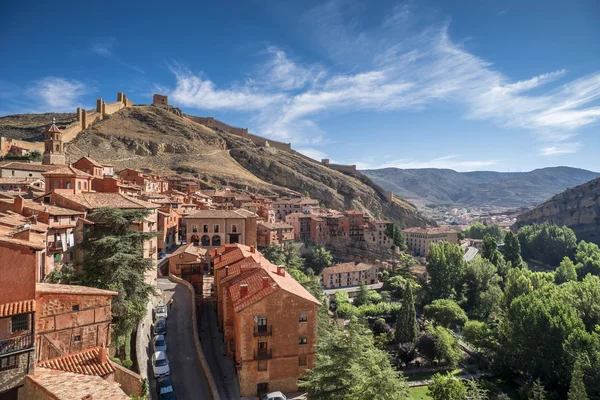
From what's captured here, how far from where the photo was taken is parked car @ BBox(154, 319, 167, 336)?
24.4m

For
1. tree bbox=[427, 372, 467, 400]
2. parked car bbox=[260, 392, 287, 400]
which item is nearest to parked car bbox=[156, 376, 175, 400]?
parked car bbox=[260, 392, 287, 400]

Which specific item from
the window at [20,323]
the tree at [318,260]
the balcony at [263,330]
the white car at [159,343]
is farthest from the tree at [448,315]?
the window at [20,323]

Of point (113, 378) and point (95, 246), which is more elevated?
point (95, 246)

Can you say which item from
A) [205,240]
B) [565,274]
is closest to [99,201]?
[205,240]

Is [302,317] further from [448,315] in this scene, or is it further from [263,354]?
[448,315]

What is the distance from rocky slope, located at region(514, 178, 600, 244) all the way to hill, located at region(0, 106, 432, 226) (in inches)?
2009

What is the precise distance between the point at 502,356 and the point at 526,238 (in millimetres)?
82852

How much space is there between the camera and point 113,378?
14641mm

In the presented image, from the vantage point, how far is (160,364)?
20188 mm

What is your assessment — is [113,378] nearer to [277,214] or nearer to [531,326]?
[531,326]

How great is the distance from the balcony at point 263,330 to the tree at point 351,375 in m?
3.18

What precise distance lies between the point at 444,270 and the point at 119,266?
53973mm

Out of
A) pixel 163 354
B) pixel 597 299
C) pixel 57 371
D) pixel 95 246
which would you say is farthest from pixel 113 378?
pixel 597 299

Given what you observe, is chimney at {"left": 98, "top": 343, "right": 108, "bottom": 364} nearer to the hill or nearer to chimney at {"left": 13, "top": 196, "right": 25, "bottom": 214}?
chimney at {"left": 13, "top": 196, "right": 25, "bottom": 214}
